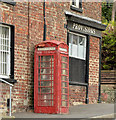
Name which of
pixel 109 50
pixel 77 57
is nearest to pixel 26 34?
pixel 77 57

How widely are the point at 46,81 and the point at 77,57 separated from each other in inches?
158

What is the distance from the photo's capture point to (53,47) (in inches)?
549

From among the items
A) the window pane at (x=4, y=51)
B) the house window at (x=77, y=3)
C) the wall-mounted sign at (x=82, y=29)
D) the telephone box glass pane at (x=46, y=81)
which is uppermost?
the house window at (x=77, y=3)

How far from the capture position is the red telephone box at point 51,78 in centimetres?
1377

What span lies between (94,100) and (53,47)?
5.67 m

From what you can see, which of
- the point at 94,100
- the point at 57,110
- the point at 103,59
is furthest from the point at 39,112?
the point at 103,59

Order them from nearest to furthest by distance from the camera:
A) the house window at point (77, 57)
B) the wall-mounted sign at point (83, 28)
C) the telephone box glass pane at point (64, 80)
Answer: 1. the telephone box glass pane at point (64, 80)
2. the house window at point (77, 57)
3. the wall-mounted sign at point (83, 28)

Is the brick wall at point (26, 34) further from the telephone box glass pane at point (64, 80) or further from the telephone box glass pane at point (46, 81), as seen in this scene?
the telephone box glass pane at point (64, 80)

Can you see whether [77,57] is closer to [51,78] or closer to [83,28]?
[83,28]

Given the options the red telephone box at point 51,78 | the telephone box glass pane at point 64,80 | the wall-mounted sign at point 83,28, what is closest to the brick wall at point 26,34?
the red telephone box at point 51,78

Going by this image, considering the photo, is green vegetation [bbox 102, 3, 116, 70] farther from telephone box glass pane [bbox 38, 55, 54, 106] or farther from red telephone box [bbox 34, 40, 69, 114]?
telephone box glass pane [bbox 38, 55, 54, 106]

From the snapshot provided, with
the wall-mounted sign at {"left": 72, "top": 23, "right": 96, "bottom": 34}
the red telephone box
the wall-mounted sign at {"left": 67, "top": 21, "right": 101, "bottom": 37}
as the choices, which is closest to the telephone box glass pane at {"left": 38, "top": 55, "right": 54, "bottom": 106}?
the red telephone box

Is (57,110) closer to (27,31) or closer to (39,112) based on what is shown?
(39,112)

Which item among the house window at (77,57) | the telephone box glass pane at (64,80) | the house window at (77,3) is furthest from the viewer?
the house window at (77,3)
